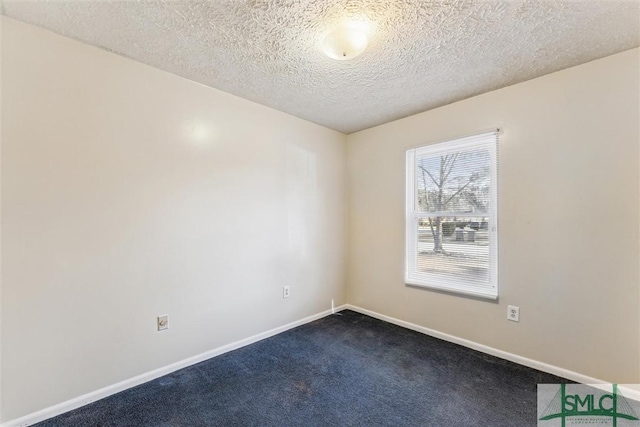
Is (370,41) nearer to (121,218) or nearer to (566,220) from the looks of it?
(566,220)

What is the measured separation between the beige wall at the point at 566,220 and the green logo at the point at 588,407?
140 millimetres

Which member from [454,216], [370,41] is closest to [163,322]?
[370,41]

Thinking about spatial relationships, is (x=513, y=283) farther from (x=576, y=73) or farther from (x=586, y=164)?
(x=576, y=73)

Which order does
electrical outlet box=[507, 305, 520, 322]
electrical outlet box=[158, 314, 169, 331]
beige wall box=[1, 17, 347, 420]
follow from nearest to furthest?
beige wall box=[1, 17, 347, 420]
electrical outlet box=[158, 314, 169, 331]
electrical outlet box=[507, 305, 520, 322]

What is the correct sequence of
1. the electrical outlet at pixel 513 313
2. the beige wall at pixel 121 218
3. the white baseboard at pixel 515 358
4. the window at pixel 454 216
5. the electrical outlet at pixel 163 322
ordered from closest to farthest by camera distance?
the beige wall at pixel 121 218 → the white baseboard at pixel 515 358 → the electrical outlet at pixel 163 322 → the electrical outlet at pixel 513 313 → the window at pixel 454 216

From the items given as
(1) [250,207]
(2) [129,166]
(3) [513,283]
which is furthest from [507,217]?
(2) [129,166]

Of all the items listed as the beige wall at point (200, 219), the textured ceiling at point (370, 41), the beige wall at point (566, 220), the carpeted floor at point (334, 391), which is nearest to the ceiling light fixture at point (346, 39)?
the textured ceiling at point (370, 41)

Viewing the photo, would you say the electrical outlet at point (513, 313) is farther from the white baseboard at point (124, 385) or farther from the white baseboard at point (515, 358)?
the white baseboard at point (124, 385)

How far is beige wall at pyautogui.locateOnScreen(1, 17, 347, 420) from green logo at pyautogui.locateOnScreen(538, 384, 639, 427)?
2.23 metres

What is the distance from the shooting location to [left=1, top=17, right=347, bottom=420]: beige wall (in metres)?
1.57

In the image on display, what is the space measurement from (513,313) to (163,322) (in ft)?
9.25

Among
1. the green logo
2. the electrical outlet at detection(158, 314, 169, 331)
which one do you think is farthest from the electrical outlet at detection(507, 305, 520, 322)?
the electrical outlet at detection(158, 314, 169, 331)

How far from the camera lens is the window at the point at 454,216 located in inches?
96.5

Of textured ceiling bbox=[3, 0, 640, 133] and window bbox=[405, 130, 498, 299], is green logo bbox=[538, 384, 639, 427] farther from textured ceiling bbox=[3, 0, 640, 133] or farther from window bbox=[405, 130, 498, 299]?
textured ceiling bbox=[3, 0, 640, 133]
